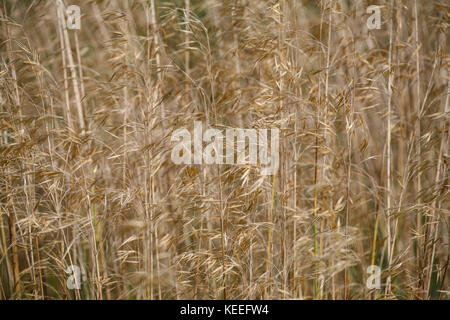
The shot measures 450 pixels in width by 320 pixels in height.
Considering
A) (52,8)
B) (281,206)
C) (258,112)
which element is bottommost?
(281,206)

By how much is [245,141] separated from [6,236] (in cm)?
151

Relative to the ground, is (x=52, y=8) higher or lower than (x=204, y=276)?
higher

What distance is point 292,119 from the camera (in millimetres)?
1692

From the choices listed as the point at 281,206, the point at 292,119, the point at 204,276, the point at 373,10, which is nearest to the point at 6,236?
the point at 204,276

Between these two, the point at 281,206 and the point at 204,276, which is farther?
the point at 204,276

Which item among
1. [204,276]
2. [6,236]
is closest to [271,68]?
[204,276]

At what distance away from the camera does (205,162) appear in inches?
68.4

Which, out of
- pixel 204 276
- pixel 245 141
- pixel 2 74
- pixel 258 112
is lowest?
pixel 204 276

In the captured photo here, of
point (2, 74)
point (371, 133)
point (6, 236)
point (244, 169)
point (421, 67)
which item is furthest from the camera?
point (371, 133)

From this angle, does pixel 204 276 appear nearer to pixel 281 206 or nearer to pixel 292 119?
pixel 281 206

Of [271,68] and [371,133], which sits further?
[371,133]

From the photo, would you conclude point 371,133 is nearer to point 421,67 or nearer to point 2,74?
point 421,67

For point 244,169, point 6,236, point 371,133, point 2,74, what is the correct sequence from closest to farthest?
point 244,169, point 2,74, point 6,236, point 371,133

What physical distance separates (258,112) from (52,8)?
5.20 feet
